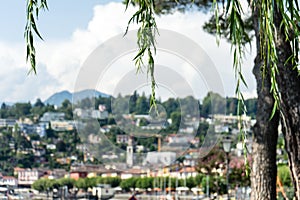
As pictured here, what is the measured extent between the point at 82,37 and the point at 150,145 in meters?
12.4

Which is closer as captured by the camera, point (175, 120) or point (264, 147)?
point (264, 147)

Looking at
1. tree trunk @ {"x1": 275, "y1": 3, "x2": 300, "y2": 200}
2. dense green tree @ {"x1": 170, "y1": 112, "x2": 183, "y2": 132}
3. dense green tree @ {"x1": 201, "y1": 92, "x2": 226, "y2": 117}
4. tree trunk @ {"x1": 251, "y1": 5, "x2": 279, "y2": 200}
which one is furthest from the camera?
dense green tree @ {"x1": 170, "y1": 112, "x2": 183, "y2": 132}

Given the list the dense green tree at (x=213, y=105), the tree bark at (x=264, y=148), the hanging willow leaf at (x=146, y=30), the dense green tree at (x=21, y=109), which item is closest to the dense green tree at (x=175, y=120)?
the dense green tree at (x=213, y=105)

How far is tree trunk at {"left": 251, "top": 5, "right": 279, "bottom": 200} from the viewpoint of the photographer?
313 cm

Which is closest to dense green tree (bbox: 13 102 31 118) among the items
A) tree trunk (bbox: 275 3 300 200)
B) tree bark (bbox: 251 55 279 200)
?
tree bark (bbox: 251 55 279 200)

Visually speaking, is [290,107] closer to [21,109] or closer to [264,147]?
[264,147]

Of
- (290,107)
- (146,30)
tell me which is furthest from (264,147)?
(146,30)

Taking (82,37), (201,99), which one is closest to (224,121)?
(201,99)

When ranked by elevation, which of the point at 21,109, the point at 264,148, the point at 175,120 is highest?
the point at 21,109

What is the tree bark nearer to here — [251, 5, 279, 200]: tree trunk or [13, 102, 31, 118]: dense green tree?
[251, 5, 279, 200]: tree trunk

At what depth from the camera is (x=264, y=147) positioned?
3.18 meters

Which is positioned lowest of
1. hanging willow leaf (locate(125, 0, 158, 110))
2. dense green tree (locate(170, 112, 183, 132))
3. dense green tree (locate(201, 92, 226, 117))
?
hanging willow leaf (locate(125, 0, 158, 110))

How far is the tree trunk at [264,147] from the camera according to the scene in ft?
10.3

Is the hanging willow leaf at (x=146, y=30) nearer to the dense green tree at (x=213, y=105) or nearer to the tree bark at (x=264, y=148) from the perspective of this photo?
the tree bark at (x=264, y=148)
